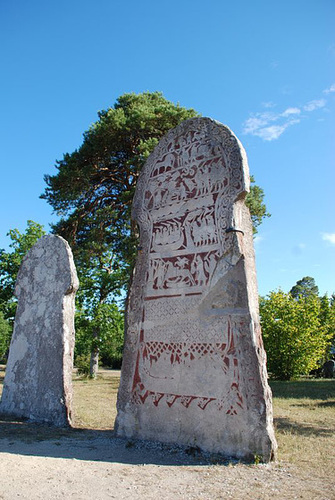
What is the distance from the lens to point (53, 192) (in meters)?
12.4

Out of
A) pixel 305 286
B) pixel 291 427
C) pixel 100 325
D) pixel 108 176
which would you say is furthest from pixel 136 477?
pixel 305 286

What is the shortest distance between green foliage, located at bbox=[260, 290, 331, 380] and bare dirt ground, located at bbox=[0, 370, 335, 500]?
10.6 m

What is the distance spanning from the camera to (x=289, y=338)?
571 inches

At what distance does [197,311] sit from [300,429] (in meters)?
2.47

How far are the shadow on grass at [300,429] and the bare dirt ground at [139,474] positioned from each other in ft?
2.26

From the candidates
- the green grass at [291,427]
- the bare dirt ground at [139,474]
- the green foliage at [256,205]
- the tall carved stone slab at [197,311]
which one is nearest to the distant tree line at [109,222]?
the green foliage at [256,205]

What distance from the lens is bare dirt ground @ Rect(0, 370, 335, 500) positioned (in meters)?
2.84

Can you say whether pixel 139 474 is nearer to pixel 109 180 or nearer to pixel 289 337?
pixel 109 180

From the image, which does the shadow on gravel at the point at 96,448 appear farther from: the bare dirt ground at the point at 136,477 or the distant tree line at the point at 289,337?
the distant tree line at the point at 289,337

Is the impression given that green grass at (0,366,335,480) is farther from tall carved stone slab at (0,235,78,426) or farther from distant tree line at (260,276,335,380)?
distant tree line at (260,276,335,380)

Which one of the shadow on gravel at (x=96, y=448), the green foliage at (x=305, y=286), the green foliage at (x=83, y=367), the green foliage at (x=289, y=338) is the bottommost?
the shadow on gravel at (x=96, y=448)

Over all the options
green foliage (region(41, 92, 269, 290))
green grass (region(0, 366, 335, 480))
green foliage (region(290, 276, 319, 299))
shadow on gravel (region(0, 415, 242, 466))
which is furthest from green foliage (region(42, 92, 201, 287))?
green foliage (region(290, 276, 319, 299))

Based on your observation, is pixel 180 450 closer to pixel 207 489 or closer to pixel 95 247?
pixel 207 489

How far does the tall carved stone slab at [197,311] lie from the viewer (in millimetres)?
3832
